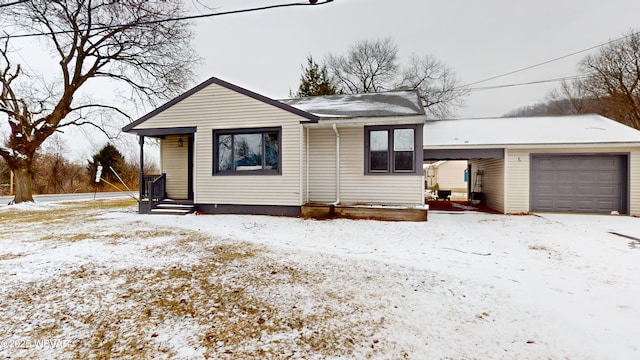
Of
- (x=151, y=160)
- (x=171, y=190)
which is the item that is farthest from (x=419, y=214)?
(x=151, y=160)

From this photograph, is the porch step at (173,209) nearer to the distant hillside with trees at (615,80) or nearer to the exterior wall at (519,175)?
the exterior wall at (519,175)

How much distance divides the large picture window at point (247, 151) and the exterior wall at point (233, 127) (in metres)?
0.18

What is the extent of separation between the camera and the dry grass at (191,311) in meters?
2.58

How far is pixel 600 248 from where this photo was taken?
5887 mm

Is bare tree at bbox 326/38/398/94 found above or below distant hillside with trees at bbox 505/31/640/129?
above

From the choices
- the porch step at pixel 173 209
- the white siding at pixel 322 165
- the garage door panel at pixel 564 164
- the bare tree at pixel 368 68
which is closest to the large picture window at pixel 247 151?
the white siding at pixel 322 165

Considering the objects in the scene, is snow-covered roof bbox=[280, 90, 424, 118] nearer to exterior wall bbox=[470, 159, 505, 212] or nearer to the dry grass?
exterior wall bbox=[470, 159, 505, 212]

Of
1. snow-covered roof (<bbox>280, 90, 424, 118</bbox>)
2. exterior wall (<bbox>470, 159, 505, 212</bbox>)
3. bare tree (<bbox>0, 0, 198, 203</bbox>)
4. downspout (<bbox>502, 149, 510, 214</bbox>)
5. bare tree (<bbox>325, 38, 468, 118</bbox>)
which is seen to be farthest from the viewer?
bare tree (<bbox>325, 38, 468, 118</bbox>)

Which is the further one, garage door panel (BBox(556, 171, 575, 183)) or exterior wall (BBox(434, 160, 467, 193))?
exterior wall (BBox(434, 160, 467, 193))

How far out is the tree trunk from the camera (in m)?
13.4

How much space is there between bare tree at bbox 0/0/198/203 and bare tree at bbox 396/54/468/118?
20739mm

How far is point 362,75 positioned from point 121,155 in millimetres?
24516

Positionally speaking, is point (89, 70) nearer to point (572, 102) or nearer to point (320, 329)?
point (320, 329)

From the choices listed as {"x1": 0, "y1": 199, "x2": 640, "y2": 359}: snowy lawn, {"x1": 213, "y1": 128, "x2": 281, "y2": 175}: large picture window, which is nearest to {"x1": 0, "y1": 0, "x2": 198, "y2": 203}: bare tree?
{"x1": 213, "y1": 128, "x2": 281, "y2": 175}: large picture window
